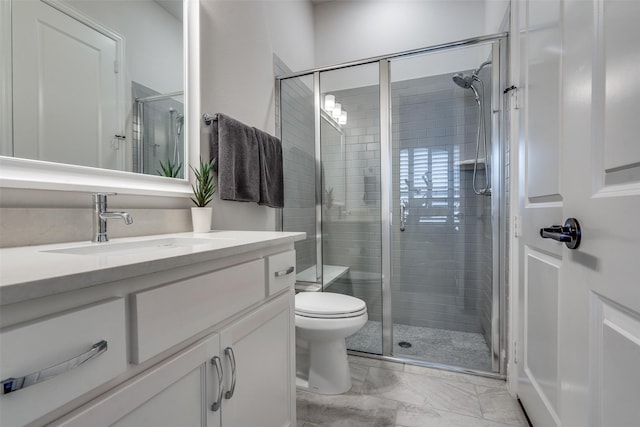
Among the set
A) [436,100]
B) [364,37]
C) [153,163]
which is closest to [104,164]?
[153,163]

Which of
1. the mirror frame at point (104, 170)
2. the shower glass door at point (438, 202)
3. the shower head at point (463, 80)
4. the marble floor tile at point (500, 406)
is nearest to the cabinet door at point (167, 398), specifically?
the mirror frame at point (104, 170)

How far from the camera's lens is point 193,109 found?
4.66 feet

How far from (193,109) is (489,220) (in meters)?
1.90

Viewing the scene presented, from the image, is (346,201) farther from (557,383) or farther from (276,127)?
(557,383)

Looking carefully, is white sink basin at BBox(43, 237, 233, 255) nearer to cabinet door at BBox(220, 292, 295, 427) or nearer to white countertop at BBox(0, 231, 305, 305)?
white countertop at BBox(0, 231, 305, 305)

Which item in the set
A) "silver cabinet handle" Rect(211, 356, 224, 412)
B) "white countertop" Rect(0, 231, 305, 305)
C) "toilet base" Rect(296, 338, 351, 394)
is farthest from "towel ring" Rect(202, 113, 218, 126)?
"toilet base" Rect(296, 338, 351, 394)

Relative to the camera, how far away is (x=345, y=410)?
146 centimetres

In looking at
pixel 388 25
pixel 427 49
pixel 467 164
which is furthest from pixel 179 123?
pixel 388 25

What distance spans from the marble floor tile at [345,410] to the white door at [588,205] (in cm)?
64

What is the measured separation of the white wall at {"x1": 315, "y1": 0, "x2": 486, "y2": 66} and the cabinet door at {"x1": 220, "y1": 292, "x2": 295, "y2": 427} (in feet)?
8.46

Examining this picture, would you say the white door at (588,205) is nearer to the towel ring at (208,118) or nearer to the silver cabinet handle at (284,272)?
the silver cabinet handle at (284,272)

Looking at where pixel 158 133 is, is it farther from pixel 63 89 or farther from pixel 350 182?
pixel 350 182

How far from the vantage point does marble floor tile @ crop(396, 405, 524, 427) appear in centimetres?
135

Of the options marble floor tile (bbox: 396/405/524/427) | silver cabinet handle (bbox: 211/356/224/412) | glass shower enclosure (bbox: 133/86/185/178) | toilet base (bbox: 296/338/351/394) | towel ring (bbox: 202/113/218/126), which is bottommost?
marble floor tile (bbox: 396/405/524/427)
